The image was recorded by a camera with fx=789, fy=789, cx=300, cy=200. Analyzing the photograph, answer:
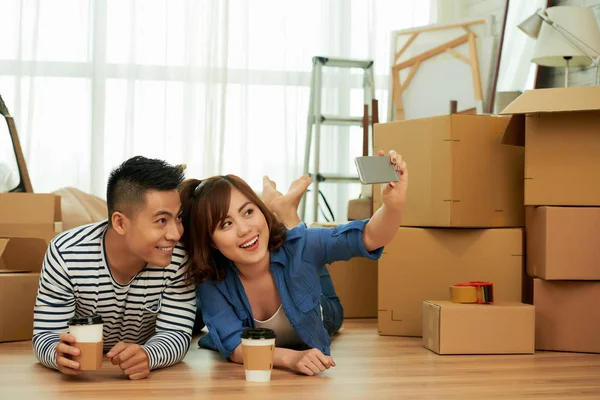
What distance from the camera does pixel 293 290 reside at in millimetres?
1931

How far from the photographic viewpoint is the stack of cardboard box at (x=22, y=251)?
2.32 meters

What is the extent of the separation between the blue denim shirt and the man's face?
215 millimetres

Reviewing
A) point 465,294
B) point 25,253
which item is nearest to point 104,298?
point 25,253

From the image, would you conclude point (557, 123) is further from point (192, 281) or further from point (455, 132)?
point (192, 281)

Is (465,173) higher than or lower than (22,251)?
higher

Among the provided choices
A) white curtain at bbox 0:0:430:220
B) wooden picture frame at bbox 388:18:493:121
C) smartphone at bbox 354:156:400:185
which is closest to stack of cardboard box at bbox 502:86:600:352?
smartphone at bbox 354:156:400:185

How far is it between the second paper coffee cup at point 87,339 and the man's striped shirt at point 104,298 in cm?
17

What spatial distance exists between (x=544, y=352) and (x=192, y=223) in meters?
1.08

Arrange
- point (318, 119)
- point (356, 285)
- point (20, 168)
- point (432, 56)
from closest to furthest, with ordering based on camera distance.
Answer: point (20, 168)
point (356, 285)
point (432, 56)
point (318, 119)

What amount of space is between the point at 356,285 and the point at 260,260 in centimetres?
108

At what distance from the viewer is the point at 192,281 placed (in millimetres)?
1928

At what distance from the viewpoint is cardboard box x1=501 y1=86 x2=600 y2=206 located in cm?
221

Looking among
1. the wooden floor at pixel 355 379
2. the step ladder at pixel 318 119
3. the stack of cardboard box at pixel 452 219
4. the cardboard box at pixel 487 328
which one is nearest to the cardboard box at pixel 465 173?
the stack of cardboard box at pixel 452 219

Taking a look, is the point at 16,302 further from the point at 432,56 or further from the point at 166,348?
the point at 432,56
